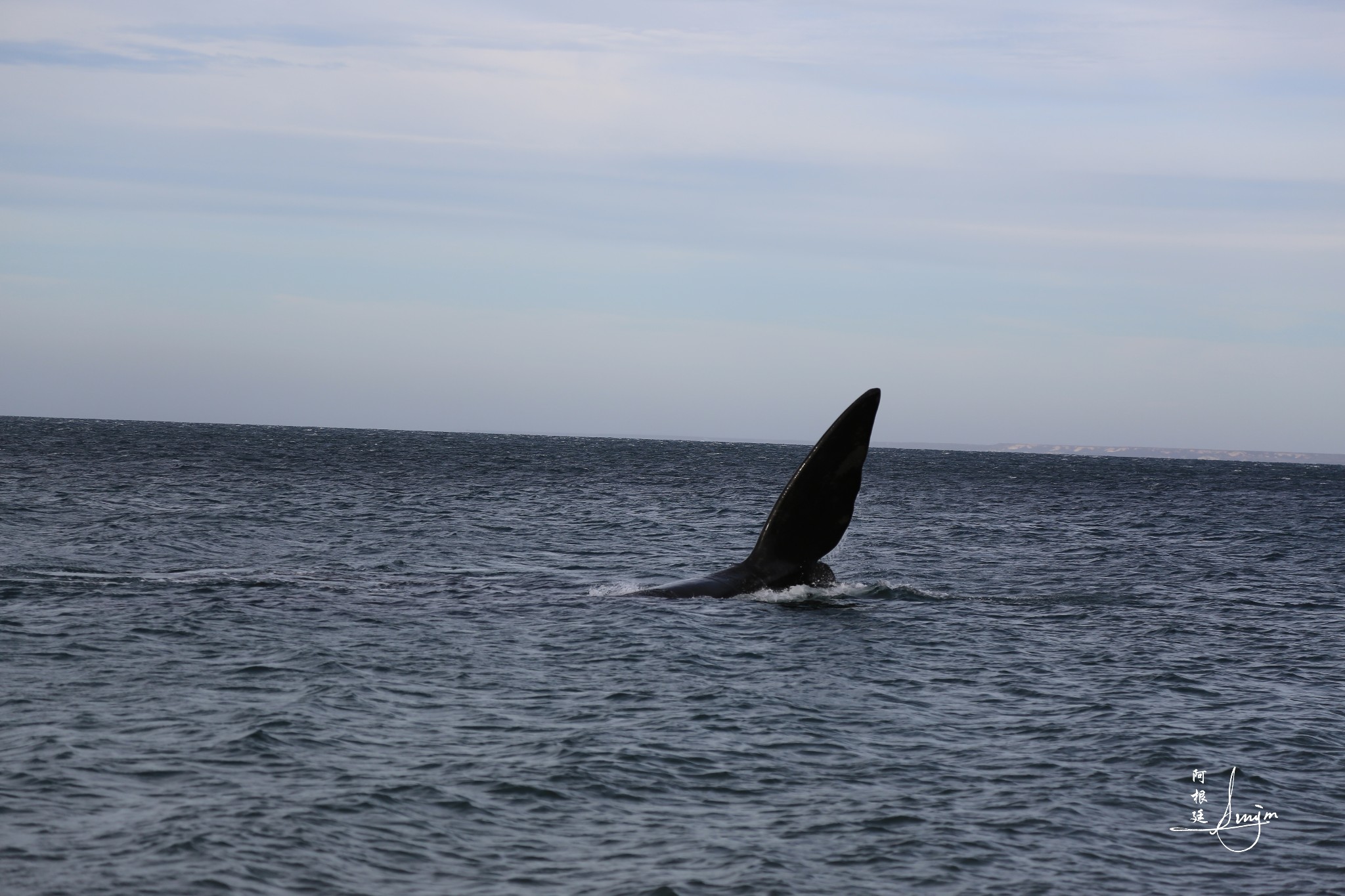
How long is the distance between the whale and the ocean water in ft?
1.87

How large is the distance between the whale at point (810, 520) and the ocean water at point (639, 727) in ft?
1.87

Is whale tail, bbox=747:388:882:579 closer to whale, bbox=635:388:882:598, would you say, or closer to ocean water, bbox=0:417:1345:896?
whale, bbox=635:388:882:598

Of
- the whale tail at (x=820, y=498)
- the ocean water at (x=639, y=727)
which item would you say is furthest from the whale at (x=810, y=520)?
the ocean water at (x=639, y=727)

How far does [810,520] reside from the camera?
16.9 metres

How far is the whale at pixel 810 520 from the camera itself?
50.6ft

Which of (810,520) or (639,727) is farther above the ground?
(810,520)

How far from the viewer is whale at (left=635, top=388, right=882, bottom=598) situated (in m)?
15.4

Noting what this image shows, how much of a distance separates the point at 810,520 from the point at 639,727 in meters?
5.60
